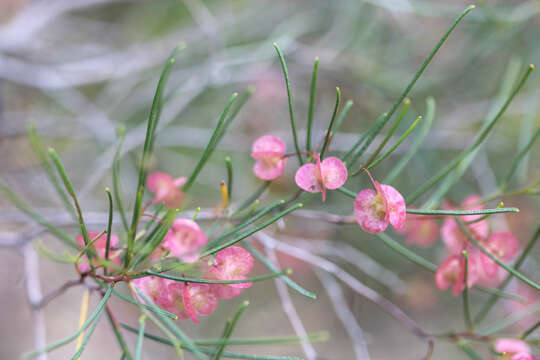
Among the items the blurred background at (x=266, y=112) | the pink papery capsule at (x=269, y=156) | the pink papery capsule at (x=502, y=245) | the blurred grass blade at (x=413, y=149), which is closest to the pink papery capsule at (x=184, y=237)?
the pink papery capsule at (x=269, y=156)

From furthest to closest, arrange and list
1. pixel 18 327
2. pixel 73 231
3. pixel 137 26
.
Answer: pixel 137 26 → pixel 18 327 → pixel 73 231

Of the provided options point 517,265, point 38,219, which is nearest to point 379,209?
point 517,265

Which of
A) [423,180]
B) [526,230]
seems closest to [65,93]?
[423,180]

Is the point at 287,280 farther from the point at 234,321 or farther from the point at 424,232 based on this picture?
the point at 424,232

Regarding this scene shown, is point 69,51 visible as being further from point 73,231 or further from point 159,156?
point 73,231

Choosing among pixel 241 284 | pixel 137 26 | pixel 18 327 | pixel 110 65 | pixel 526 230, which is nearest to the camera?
pixel 241 284

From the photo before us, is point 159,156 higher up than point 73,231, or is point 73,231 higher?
point 159,156
